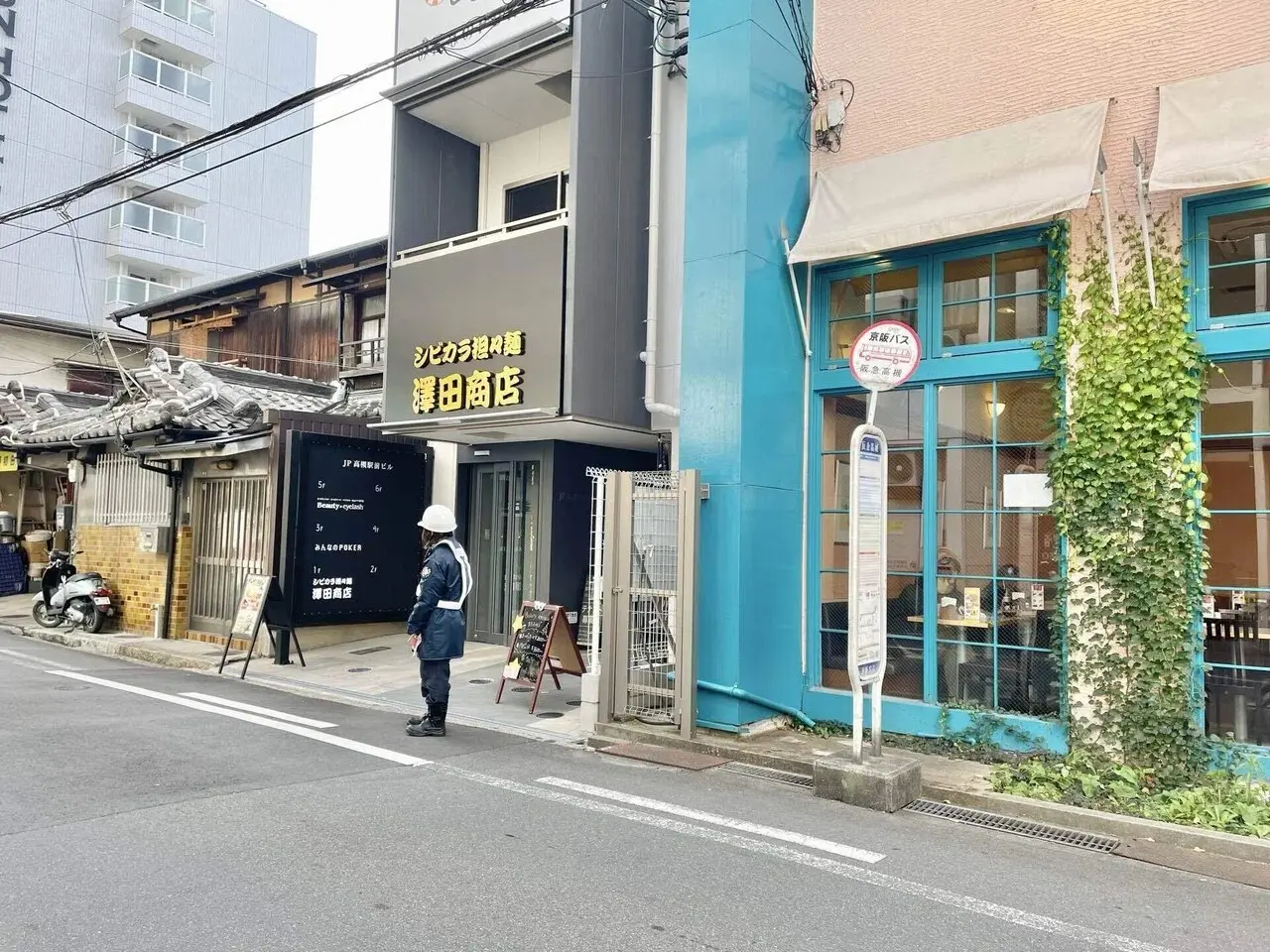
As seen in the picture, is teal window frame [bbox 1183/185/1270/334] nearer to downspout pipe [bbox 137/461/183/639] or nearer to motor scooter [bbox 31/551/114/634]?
downspout pipe [bbox 137/461/183/639]

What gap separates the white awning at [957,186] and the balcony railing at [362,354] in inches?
377

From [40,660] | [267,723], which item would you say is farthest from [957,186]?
[40,660]

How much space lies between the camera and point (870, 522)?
659cm

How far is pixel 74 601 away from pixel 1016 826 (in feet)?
48.1

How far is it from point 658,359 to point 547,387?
1407 millimetres

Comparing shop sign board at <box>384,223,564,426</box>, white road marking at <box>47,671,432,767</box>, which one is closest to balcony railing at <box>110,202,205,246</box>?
shop sign board at <box>384,223,564,426</box>

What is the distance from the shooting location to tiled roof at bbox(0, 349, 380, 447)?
13617 mm

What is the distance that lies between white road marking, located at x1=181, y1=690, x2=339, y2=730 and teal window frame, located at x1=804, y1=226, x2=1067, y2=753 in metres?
4.58

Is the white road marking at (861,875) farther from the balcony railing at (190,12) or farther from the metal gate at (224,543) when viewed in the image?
the balcony railing at (190,12)

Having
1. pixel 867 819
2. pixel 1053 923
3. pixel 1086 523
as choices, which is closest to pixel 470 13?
pixel 1086 523

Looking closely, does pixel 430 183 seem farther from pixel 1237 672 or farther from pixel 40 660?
pixel 1237 672

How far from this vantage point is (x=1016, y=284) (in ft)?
26.1

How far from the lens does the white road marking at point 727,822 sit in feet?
17.3

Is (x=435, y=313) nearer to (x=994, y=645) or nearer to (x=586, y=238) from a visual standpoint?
(x=586, y=238)
